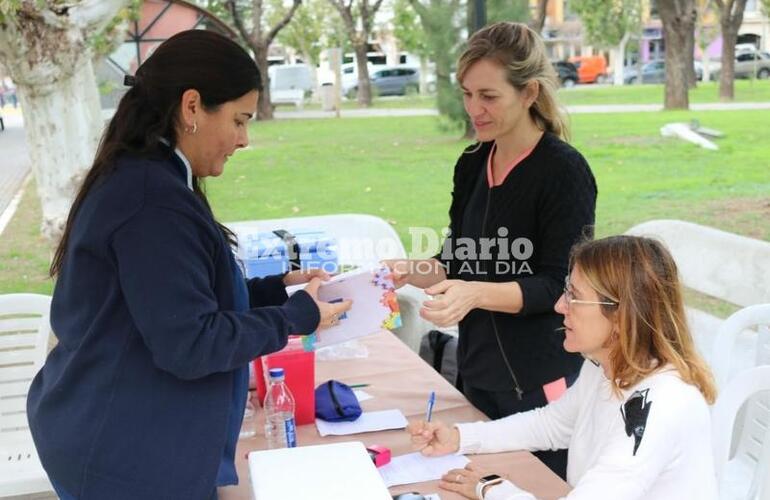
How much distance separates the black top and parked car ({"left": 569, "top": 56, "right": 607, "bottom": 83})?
3258 centimetres

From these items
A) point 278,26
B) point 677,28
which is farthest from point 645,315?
point 677,28

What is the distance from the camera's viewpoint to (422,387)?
2.33 meters

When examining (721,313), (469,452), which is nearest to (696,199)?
(721,313)

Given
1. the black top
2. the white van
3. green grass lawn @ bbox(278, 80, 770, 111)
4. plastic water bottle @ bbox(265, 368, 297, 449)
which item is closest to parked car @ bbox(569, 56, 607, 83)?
green grass lawn @ bbox(278, 80, 770, 111)

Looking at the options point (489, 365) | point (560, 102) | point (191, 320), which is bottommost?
point (489, 365)

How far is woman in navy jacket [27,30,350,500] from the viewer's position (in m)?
1.26

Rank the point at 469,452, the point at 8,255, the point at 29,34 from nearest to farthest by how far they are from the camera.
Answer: the point at 469,452 < the point at 29,34 < the point at 8,255

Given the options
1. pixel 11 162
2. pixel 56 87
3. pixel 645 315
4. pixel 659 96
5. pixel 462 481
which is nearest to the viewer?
pixel 645 315

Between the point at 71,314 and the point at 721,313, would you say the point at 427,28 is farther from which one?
the point at 71,314

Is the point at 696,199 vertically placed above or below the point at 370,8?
below

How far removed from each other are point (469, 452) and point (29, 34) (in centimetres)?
374

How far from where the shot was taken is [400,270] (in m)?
2.21

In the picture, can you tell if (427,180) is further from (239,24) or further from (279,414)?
(279,414)

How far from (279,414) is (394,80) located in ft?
76.4
